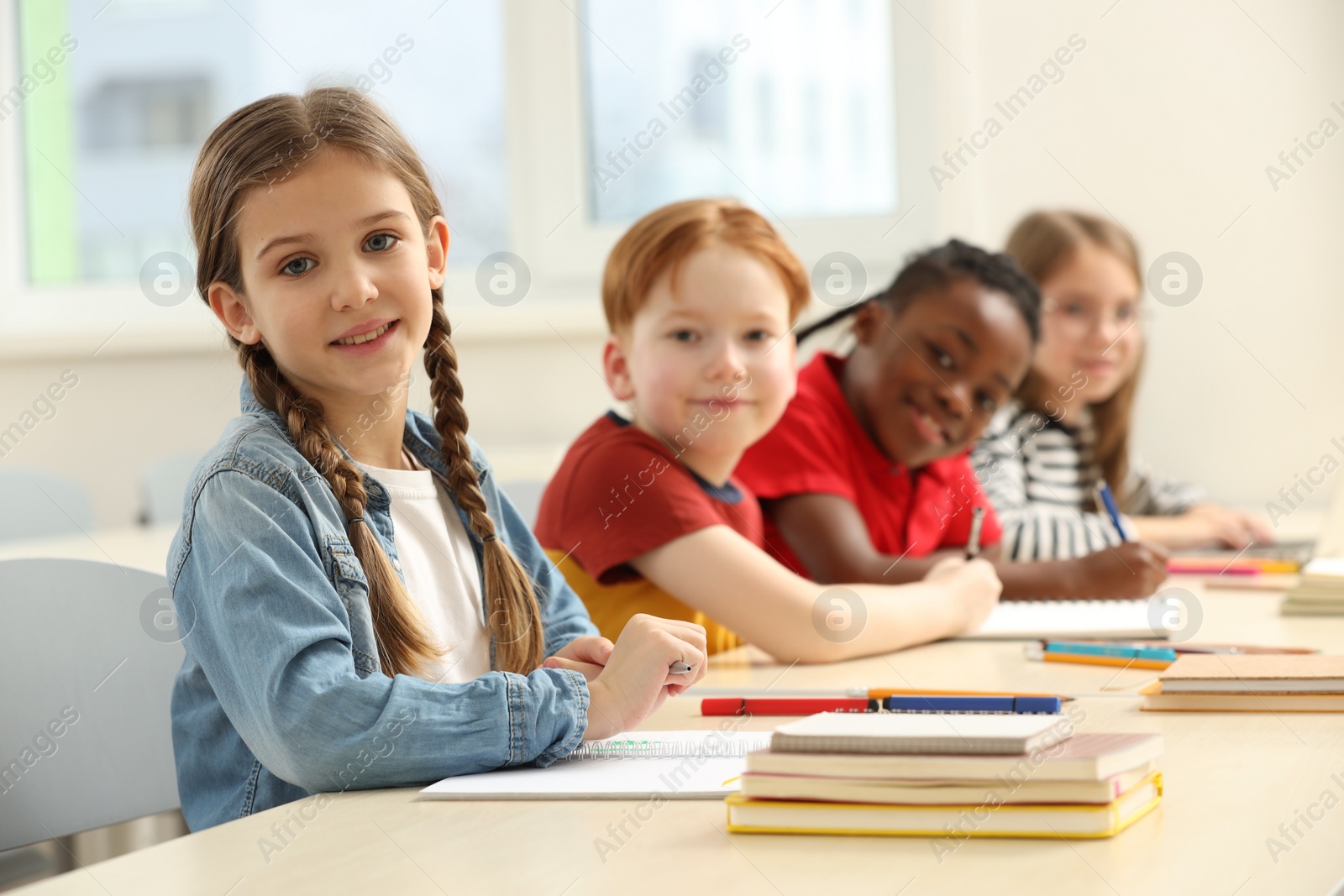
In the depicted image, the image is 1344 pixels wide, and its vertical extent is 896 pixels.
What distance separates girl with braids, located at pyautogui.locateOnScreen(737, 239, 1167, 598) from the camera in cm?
149

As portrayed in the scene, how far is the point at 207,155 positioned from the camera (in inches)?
36.8

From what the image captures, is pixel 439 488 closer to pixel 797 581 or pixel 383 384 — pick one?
pixel 383 384

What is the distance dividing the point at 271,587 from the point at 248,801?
0.59 ft

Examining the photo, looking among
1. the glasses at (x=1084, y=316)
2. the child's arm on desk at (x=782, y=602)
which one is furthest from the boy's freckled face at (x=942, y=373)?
the glasses at (x=1084, y=316)

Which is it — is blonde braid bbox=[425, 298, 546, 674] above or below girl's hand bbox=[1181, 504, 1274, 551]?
above

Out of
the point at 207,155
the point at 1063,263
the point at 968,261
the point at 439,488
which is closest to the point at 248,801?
the point at 439,488

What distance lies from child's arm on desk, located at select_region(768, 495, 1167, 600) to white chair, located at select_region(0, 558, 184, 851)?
0.74 m

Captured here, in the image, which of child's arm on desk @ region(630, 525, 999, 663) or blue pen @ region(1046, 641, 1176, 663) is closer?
blue pen @ region(1046, 641, 1176, 663)

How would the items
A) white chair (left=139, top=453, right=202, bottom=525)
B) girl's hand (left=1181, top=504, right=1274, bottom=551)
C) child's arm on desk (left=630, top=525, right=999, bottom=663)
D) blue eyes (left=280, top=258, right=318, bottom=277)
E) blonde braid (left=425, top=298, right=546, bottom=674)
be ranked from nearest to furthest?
1. blue eyes (left=280, top=258, right=318, bottom=277)
2. blonde braid (left=425, top=298, right=546, bottom=674)
3. child's arm on desk (left=630, top=525, right=999, bottom=663)
4. girl's hand (left=1181, top=504, right=1274, bottom=551)
5. white chair (left=139, top=453, right=202, bottom=525)

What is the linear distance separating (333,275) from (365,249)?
0.14 ft

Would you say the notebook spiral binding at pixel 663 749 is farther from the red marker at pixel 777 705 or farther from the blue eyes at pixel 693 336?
the blue eyes at pixel 693 336

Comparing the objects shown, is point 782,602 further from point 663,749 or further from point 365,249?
point 365,249

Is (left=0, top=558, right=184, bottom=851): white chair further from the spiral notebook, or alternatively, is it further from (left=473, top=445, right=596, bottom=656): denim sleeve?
the spiral notebook

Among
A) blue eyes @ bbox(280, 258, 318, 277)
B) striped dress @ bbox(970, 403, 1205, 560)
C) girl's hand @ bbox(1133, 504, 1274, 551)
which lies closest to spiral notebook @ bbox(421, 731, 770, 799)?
blue eyes @ bbox(280, 258, 318, 277)
